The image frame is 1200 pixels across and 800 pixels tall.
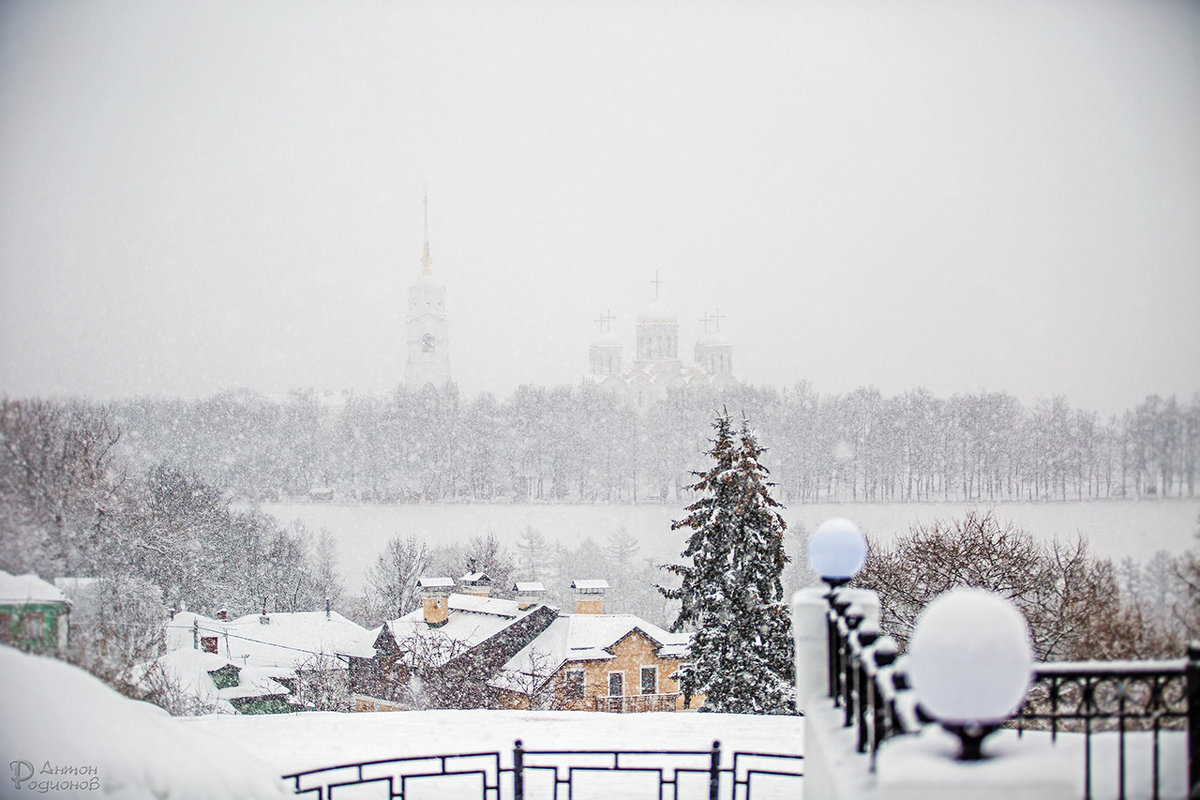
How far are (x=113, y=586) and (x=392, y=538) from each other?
89.0 ft

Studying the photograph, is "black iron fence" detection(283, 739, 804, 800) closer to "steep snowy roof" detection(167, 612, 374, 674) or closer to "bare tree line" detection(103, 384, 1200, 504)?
"steep snowy roof" detection(167, 612, 374, 674)

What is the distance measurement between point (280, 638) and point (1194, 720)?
27.4m

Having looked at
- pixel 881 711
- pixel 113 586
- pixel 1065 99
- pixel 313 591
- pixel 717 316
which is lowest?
pixel 313 591

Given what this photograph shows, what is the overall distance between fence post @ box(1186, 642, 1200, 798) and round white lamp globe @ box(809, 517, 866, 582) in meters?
1.13

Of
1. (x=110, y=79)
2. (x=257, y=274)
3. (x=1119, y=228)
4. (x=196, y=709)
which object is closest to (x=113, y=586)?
(x=196, y=709)

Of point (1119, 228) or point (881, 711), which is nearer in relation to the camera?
point (881, 711)

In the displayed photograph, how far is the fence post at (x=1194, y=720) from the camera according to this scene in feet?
8.01

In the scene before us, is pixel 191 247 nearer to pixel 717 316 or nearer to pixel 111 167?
pixel 111 167

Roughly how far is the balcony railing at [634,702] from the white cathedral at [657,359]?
53642 millimetres

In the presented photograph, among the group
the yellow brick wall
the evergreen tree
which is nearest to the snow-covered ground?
the evergreen tree

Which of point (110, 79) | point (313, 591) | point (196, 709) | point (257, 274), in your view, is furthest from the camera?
point (257, 274)

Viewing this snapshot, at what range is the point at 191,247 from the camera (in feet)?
224

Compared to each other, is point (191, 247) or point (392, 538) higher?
point (191, 247)

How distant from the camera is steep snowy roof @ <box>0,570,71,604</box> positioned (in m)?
5.77
